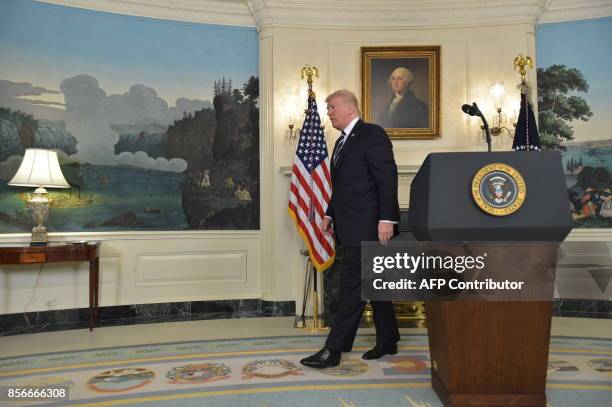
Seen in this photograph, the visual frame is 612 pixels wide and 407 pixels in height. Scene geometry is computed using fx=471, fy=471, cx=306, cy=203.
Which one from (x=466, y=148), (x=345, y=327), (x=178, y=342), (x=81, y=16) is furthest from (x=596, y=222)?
(x=81, y=16)

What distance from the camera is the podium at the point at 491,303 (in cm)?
200

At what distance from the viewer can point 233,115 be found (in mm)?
5879

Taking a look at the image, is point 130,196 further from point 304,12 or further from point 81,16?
point 304,12

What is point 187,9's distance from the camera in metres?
5.80

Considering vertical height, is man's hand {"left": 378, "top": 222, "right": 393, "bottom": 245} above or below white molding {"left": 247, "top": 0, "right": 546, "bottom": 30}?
below

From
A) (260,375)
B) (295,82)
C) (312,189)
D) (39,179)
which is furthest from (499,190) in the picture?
(39,179)

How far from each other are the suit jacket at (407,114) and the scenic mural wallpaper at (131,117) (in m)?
1.61

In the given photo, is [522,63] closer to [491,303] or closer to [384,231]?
[384,231]

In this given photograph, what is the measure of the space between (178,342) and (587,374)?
10.3 feet

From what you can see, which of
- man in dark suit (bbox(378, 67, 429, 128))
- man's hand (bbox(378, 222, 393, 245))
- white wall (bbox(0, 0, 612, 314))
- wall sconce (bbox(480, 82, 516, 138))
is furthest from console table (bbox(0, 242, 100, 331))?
wall sconce (bbox(480, 82, 516, 138))

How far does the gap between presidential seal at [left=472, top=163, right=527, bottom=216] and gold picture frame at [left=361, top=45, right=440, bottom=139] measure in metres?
3.70

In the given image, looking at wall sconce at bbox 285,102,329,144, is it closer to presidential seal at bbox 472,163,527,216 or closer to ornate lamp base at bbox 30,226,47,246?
ornate lamp base at bbox 30,226,47,246

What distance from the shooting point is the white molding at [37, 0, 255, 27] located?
5.55 meters

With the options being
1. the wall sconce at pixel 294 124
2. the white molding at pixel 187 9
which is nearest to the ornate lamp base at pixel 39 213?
the white molding at pixel 187 9
